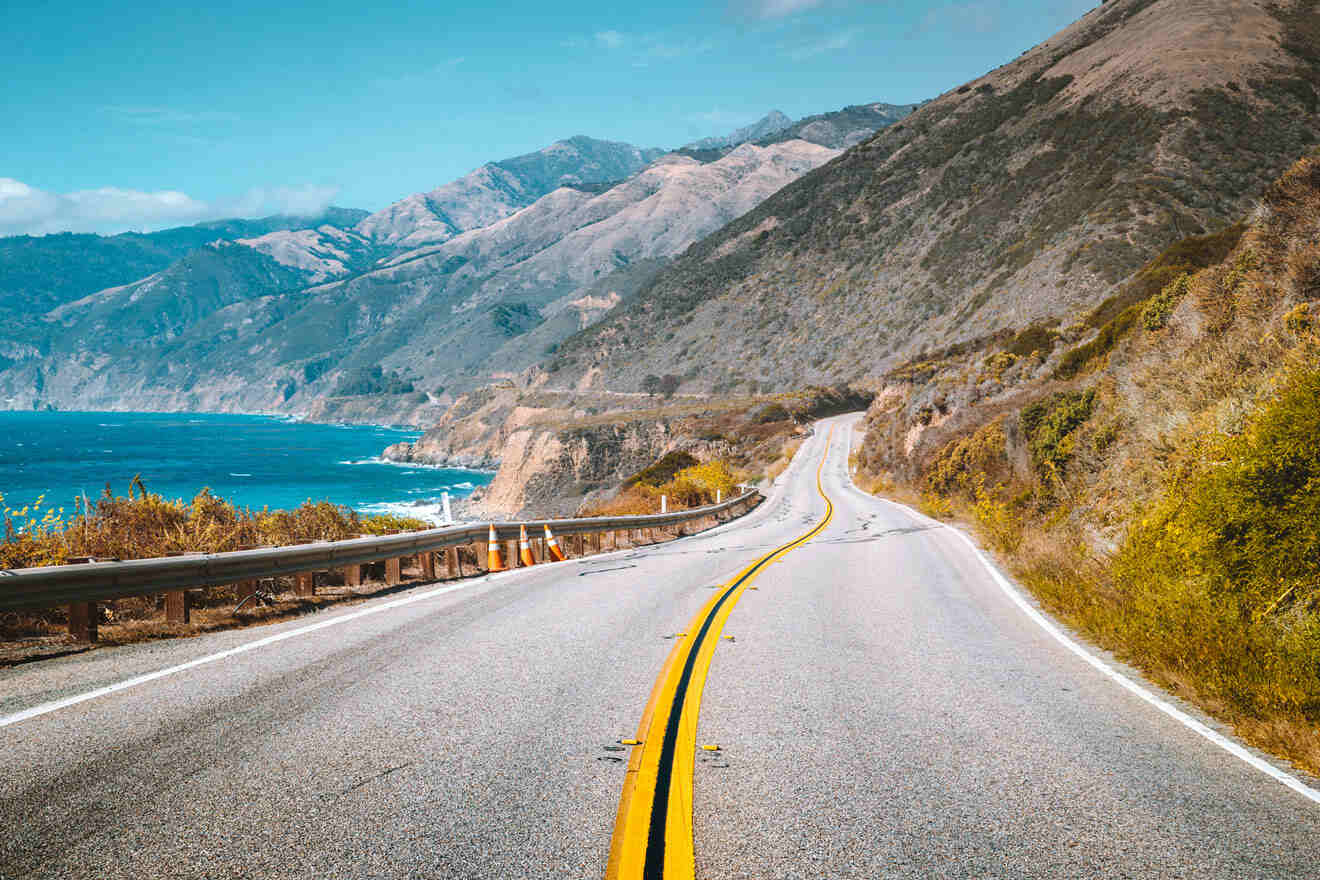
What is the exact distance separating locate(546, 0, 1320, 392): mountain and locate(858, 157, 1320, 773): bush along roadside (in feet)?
149

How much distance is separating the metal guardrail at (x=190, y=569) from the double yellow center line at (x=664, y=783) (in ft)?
15.6

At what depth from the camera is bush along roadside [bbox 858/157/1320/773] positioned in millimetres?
5578

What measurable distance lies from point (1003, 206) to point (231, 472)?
376 ft

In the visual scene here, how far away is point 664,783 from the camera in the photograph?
383 centimetres

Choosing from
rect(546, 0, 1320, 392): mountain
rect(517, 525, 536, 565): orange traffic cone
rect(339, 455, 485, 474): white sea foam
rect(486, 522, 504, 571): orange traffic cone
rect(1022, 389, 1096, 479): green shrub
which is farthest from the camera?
rect(339, 455, 485, 474): white sea foam

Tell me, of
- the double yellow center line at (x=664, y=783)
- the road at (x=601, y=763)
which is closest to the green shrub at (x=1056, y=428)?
the road at (x=601, y=763)

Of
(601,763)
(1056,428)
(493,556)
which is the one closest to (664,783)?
(601,763)

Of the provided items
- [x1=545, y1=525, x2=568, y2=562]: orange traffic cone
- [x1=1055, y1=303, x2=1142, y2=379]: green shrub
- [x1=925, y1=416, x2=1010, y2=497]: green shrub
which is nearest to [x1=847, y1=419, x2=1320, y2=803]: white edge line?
[x1=545, y1=525, x2=568, y2=562]: orange traffic cone

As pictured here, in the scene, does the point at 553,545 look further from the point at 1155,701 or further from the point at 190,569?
the point at 1155,701

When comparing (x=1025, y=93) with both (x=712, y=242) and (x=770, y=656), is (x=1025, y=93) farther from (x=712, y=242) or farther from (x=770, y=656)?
(x=770, y=656)

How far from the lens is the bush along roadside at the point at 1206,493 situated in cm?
558

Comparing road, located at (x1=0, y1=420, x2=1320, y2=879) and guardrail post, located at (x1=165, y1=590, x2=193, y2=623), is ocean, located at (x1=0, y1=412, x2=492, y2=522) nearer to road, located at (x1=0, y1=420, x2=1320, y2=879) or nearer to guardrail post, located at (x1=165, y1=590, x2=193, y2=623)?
guardrail post, located at (x1=165, y1=590, x2=193, y2=623)

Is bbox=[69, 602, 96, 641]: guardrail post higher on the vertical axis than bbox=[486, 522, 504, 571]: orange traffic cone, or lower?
higher

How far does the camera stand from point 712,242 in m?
158
